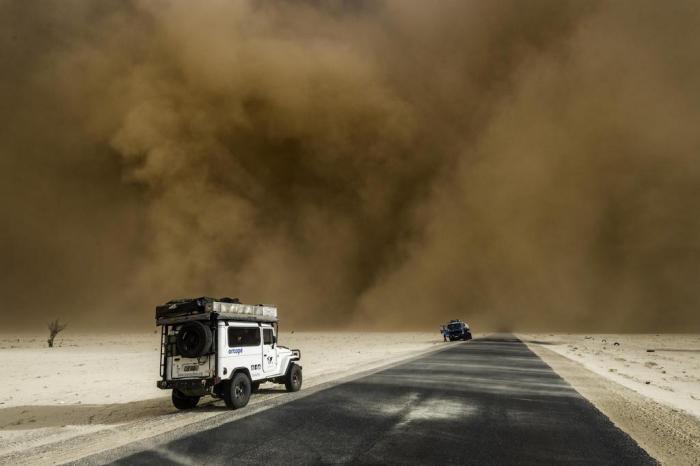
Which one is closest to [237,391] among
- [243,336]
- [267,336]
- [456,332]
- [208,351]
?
[208,351]

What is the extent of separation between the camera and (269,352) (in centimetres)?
1423

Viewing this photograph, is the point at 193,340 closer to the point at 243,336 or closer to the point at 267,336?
the point at 243,336

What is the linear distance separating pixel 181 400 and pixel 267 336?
2.97 metres

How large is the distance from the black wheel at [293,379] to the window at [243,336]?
1952mm

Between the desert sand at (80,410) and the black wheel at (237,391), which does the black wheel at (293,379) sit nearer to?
the desert sand at (80,410)

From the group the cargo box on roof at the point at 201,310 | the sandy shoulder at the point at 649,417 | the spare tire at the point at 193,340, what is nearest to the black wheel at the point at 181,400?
the spare tire at the point at 193,340

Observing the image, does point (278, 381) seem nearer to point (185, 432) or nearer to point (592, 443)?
point (185, 432)

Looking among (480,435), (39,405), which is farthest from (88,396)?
(480,435)

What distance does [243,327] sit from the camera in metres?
13.1

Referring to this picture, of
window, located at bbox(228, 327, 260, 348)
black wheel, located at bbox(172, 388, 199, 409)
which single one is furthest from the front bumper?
window, located at bbox(228, 327, 260, 348)

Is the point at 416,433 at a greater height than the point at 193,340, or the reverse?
the point at 193,340

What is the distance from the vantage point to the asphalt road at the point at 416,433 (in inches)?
295

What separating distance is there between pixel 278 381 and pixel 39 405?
7746 millimetres

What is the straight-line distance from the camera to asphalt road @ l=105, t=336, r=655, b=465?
24.6 ft
